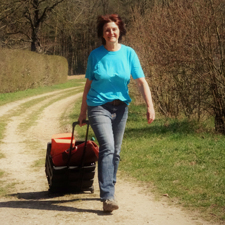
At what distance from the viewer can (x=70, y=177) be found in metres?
4.73

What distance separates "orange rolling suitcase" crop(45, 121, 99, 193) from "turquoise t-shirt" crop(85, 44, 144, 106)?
0.45m

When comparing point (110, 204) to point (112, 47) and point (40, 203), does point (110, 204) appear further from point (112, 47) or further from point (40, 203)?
point (112, 47)

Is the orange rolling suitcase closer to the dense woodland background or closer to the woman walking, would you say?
the woman walking

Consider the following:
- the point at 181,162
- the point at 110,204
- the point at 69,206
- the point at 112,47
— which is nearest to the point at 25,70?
the point at 181,162

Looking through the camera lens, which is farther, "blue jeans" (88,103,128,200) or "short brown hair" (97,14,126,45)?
"short brown hair" (97,14,126,45)

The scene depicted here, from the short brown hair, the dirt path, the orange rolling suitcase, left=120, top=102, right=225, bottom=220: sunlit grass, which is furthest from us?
left=120, top=102, right=225, bottom=220: sunlit grass

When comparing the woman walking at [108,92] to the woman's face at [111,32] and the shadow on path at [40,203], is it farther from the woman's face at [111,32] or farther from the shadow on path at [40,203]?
the shadow on path at [40,203]

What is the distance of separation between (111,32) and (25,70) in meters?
20.9

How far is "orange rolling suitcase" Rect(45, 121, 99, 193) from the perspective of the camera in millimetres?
4602

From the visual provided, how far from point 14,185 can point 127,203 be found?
5.73 ft

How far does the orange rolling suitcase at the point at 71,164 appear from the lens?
15.1ft

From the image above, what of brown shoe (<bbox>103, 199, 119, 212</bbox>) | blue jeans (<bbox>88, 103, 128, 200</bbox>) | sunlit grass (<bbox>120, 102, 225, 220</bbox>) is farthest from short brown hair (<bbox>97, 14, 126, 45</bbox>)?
sunlit grass (<bbox>120, 102, 225, 220</bbox>)

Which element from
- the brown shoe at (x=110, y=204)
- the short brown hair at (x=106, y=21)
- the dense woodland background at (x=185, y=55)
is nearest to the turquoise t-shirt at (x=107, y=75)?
the short brown hair at (x=106, y=21)

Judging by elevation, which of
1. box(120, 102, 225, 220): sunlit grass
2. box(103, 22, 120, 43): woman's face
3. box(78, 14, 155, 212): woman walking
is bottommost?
box(120, 102, 225, 220): sunlit grass
